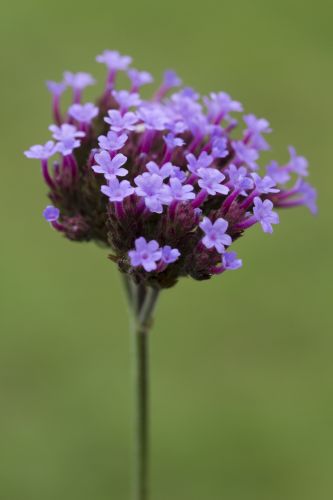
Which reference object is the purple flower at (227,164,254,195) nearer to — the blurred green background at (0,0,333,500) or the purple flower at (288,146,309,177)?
the purple flower at (288,146,309,177)

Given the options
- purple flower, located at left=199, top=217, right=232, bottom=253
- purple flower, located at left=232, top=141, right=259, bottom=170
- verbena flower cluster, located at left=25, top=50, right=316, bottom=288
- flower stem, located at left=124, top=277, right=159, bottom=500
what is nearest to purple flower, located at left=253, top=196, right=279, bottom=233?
verbena flower cluster, located at left=25, top=50, right=316, bottom=288

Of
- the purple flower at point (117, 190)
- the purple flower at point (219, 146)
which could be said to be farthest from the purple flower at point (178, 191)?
the purple flower at point (219, 146)

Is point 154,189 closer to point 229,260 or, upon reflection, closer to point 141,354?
point 229,260

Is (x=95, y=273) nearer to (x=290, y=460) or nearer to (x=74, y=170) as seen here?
(x=290, y=460)

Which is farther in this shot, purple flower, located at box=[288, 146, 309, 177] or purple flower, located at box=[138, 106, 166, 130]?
purple flower, located at box=[288, 146, 309, 177]

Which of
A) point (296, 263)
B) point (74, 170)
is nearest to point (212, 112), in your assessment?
point (74, 170)

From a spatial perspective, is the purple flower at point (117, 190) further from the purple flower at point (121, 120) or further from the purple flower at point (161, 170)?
the purple flower at point (121, 120)

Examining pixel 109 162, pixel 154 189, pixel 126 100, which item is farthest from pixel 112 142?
pixel 126 100
